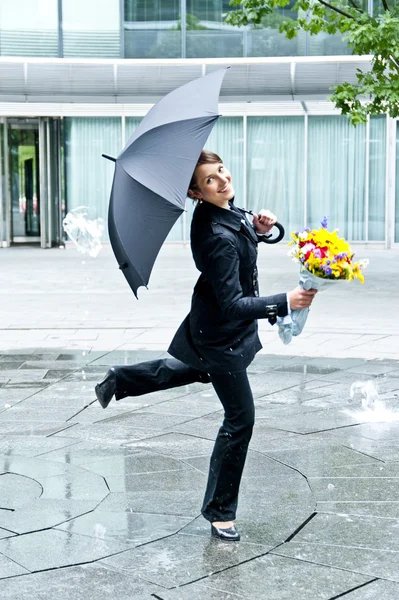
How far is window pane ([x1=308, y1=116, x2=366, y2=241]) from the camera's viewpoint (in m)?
24.3

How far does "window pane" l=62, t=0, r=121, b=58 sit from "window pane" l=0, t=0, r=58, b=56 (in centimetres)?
33

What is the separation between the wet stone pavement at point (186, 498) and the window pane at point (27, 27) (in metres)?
17.7

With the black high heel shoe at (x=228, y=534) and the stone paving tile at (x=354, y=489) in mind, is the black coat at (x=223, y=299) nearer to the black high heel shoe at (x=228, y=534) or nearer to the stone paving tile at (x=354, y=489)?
the black high heel shoe at (x=228, y=534)

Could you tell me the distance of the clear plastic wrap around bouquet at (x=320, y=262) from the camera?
4094mm

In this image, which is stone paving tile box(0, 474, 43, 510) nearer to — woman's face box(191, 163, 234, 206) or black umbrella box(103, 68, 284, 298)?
black umbrella box(103, 68, 284, 298)

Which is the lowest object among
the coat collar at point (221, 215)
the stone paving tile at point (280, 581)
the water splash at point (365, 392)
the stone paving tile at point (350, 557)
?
the water splash at point (365, 392)

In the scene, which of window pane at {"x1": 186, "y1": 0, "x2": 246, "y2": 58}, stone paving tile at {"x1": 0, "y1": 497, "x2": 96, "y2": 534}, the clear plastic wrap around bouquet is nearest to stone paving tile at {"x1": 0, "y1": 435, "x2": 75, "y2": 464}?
stone paving tile at {"x1": 0, "y1": 497, "x2": 96, "y2": 534}

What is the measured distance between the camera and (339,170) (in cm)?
2444

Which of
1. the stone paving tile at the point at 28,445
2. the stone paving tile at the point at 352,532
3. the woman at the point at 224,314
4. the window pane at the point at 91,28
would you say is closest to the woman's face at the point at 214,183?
the woman at the point at 224,314

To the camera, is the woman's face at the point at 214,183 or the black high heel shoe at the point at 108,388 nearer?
the woman's face at the point at 214,183

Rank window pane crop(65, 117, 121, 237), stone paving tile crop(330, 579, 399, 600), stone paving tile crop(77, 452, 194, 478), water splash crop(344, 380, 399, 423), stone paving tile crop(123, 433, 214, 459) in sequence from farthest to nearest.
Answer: window pane crop(65, 117, 121, 237) → water splash crop(344, 380, 399, 423) → stone paving tile crop(123, 433, 214, 459) → stone paving tile crop(77, 452, 194, 478) → stone paving tile crop(330, 579, 399, 600)

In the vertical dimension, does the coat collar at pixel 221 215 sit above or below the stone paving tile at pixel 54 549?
above

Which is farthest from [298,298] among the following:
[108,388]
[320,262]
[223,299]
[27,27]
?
[27,27]

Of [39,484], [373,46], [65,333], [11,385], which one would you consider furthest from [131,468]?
[373,46]
